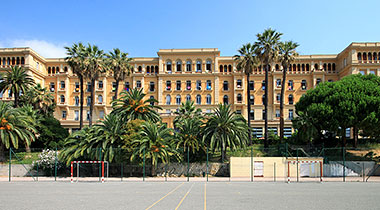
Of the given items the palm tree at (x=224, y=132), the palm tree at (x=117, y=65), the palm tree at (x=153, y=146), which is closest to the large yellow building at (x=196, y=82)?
the palm tree at (x=117, y=65)

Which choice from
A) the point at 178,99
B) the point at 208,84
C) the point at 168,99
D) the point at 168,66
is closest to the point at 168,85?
the point at 168,99

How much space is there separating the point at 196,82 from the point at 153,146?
4090 cm

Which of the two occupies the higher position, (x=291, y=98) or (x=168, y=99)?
(x=291, y=98)

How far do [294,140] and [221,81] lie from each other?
83.9 feet

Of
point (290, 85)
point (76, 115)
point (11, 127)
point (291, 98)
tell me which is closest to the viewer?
point (11, 127)

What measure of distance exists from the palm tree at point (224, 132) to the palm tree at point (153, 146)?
16.8 feet

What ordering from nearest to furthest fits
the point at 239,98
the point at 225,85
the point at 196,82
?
the point at 239,98 < the point at 196,82 < the point at 225,85

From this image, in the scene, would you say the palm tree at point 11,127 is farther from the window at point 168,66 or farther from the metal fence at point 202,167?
the window at point 168,66

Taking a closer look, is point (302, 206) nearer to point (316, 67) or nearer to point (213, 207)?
point (213, 207)

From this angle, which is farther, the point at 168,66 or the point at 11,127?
the point at 168,66

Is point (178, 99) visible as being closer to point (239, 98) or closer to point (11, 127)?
point (239, 98)

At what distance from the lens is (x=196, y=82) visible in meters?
76.3

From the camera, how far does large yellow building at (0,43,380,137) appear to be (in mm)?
74562

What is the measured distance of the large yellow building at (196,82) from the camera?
245 feet
